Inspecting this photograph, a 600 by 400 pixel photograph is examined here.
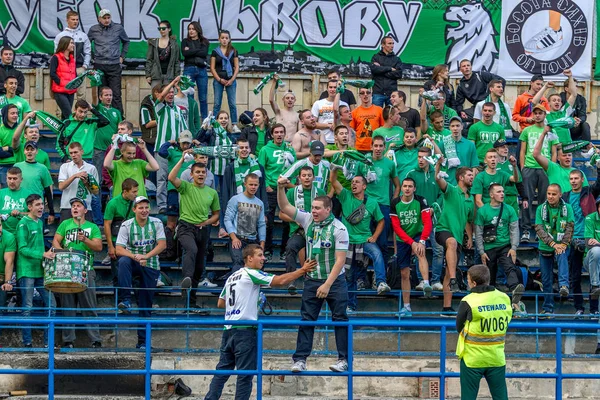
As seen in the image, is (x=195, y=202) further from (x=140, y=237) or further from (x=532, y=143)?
(x=532, y=143)

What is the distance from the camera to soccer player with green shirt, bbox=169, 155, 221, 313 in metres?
17.9

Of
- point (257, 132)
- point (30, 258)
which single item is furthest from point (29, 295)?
point (257, 132)

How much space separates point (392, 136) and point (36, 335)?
6.23 metres

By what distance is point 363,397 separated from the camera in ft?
54.4

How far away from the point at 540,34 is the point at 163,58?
281 inches

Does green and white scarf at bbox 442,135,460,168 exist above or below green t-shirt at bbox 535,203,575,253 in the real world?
above

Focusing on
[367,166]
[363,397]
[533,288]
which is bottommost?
[363,397]

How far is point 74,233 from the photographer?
17406mm

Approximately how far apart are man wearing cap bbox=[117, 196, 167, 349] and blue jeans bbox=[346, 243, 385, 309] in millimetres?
2663

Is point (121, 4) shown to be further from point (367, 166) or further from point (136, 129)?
point (367, 166)

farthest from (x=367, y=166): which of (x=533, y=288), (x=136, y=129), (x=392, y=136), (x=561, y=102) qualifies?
(x=136, y=129)

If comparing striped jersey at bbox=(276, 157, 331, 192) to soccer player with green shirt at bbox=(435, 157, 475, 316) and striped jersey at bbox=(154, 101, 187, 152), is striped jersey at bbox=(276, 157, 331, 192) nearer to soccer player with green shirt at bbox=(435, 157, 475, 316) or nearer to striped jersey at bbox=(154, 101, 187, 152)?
soccer player with green shirt at bbox=(435, 157, 475, 316)

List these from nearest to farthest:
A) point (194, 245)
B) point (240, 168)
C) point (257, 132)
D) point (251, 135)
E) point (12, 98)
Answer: point (194, 245) → point (240, 168) → point (251, 135) → point (257, 132) → point (12, 98)

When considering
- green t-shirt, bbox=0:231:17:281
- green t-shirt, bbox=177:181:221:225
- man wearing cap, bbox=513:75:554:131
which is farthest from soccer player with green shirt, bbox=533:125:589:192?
green t-shirt, bbox=0:231:17:281
